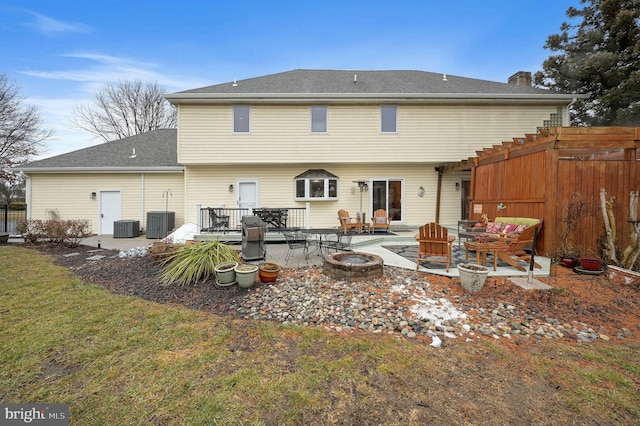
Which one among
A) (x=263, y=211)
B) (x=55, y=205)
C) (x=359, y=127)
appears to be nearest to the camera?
(x=263, y=211)

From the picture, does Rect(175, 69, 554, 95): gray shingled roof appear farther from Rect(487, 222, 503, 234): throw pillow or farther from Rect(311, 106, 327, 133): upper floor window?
Rect(487, 222, 503, 234): throw pillow

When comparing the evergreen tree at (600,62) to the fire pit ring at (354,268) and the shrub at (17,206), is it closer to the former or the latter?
the fire pit ring at (354,268)

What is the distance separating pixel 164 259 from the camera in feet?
19.3

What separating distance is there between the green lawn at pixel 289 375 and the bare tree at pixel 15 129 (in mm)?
26404

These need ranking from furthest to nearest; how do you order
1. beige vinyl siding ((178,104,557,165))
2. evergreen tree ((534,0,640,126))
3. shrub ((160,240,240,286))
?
evergreen tree ((534,0,640,126)) < beige vinyl siding ((178,104,557,165)) < shrub ((160,240,240,286))

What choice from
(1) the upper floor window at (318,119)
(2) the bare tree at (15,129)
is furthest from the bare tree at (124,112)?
(1) the upper floor window at (318,119)

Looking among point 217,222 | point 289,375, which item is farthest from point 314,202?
point 289,375

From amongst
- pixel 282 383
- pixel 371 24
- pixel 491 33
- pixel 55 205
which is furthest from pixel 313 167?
pixel 491 33

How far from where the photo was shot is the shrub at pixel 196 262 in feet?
16.1

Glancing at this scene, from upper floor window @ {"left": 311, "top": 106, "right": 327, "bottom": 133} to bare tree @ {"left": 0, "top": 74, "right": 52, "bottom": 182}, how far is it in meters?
24.4

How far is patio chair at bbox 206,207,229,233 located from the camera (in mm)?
9266

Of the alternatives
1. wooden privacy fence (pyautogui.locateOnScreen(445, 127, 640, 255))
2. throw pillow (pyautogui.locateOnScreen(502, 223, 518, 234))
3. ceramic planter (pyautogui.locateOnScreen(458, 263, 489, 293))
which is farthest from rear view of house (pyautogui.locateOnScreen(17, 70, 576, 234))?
ceramic planter (pyautogui.locateOnScreen(458, 263, 489, 293))

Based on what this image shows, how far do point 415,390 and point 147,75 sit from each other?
31.3m

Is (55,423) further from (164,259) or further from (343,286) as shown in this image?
(164,259)
